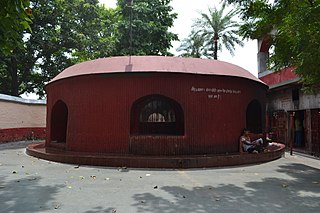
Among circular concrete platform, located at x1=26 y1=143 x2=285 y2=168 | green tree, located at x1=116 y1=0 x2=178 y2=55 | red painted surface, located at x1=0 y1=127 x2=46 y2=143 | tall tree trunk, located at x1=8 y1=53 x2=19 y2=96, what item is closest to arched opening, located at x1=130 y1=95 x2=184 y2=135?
circular concrete platform, located at x1=26 y1=143 x2=285 y2=168

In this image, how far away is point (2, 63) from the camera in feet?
75.5

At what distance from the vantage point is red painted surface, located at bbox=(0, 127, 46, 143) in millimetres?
17602

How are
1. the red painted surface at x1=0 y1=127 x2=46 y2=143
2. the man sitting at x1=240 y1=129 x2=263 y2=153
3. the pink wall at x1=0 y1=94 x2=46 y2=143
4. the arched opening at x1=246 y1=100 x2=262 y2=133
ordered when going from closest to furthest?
the man sitting at x1=240 y1=129 x2=263 y2=153 → the arched opening at x1=246 y1=100 x2=262 y2=133 → the pink wall at x1=0 y1=94 x2=46 y2=143 → the red painted surface at x1=0 y1=127 x2=46 y2=143

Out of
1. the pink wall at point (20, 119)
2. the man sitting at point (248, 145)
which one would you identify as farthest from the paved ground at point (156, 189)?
the pink wall at point (20, 119)

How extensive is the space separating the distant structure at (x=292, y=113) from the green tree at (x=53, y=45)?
583 inches

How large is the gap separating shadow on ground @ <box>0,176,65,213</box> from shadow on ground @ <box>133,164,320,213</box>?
1.69 metres

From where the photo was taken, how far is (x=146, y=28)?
2411cm

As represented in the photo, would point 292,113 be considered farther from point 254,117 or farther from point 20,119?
point 20,119

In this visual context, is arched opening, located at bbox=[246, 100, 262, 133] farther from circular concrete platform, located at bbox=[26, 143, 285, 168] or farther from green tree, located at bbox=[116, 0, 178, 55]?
green tree, located at bbox=[116, 0, 178, 55]

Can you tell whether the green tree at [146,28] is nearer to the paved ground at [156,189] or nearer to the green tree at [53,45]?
the green tree at [53,45]

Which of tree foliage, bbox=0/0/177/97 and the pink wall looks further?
tree foliage, bbox=0/0/177/97

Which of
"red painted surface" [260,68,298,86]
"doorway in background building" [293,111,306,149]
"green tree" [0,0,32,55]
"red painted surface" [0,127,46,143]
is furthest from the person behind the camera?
"red painted surface" [0,127,46,143]

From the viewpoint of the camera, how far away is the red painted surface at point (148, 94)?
9.81 meters

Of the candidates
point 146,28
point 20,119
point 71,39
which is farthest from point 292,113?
point 71,39
